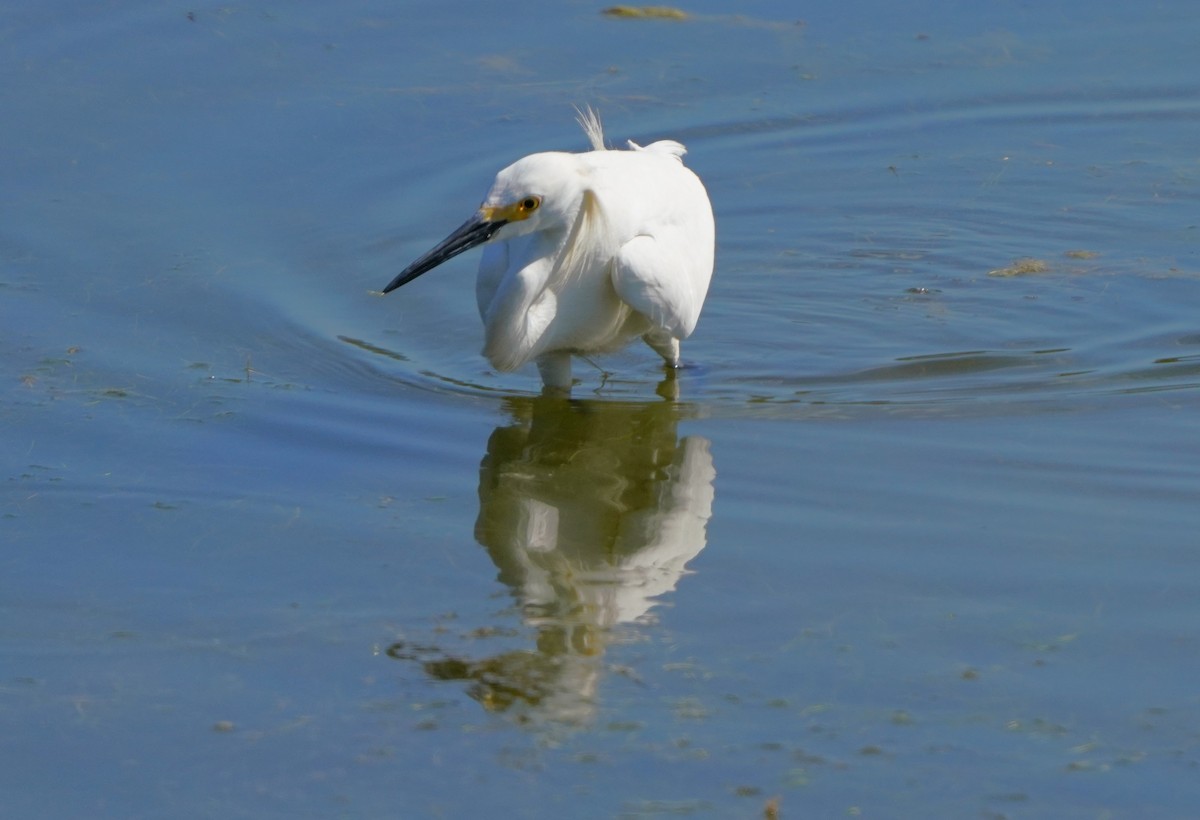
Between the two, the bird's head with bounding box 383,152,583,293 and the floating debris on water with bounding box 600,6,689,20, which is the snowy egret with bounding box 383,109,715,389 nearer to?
the bird's head with bounding box 383,152,583,293

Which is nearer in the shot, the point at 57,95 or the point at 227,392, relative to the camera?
the point at 227,392

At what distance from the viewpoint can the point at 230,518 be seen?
204 inches

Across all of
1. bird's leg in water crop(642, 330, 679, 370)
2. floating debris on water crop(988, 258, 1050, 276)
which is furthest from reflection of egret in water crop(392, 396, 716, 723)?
floating debris on water crop(988, 258, 1050, 276)

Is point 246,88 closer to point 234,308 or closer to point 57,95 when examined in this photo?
point 57,95

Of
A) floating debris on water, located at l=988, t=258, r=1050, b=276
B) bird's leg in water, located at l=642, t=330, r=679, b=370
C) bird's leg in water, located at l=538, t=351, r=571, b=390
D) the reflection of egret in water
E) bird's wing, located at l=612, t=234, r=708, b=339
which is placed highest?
floating debris on water, located at l=988, t=258, r=1050, b=276

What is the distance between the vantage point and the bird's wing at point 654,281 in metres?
6.00

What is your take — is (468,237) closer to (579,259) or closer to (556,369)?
(579,259)

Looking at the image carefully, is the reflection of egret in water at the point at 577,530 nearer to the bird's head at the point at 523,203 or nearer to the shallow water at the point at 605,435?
the shallow water at the point at 605,435

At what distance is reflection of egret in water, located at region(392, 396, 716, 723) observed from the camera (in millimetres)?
4129

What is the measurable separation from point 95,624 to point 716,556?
5.72 ft

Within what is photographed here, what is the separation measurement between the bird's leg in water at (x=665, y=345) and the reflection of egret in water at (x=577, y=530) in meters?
0.29

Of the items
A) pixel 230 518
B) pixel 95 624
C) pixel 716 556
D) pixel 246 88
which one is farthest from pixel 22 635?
pixel 246 88

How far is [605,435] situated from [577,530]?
0.95 meters

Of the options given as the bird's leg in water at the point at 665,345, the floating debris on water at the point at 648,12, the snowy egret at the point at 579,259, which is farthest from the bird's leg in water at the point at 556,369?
the floating debris on water at the point at 648,12
